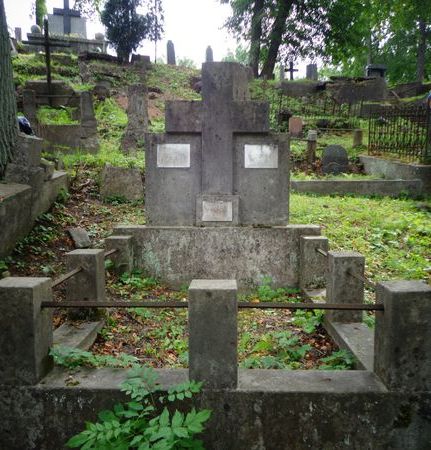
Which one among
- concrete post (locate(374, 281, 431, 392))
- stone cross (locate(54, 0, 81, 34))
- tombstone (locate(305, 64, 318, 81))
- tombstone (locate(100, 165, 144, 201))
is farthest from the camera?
stone cross (locate(54, 0, 81, 34))

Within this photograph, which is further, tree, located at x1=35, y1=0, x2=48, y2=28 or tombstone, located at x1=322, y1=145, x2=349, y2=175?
Result: tree, located at x1=35, y1=0, x2=48, y2=28

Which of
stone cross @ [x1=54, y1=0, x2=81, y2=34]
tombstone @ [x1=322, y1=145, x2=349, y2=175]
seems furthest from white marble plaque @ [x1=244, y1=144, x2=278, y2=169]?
stone cross @ [x1=54, y1=0, x2=81, y2=34]

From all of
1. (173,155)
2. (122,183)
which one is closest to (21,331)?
(173,155)

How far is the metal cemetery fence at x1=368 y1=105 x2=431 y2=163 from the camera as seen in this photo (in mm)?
10930

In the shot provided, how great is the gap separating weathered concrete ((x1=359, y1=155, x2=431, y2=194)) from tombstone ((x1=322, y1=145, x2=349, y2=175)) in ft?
2.58

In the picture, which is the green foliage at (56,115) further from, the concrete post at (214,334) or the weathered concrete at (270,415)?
the concrete post at (214,334)

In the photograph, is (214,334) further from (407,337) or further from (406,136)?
(406,136)

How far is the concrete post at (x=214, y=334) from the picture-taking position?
2.35 metres

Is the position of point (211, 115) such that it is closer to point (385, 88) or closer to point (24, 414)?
point (24, 414)

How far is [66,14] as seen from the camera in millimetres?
32125

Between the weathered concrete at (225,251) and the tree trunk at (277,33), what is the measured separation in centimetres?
2165

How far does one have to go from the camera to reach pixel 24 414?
7.96 ft

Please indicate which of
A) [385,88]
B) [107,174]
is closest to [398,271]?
[107,174]

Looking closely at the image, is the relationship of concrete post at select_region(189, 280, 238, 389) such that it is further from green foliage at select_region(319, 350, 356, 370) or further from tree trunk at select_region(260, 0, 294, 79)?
tree trunk at select_region(260, 0, 294, 79)
